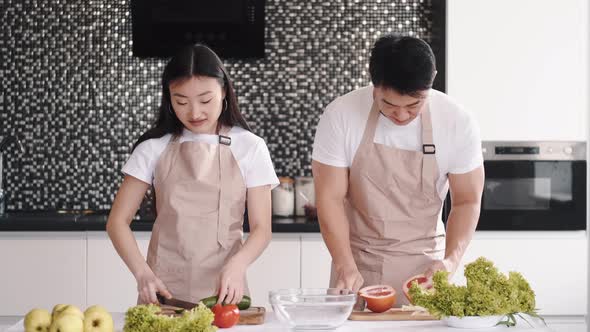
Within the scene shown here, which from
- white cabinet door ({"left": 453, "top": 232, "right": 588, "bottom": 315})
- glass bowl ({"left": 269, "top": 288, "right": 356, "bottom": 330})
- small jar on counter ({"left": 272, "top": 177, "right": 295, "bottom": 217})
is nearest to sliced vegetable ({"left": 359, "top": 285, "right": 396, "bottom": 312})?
glass bowl ({"left": 269, "top": 288, "right": 356, "bottom": 330})

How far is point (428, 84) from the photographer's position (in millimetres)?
2314

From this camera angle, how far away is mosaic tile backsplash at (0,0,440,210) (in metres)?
4.27

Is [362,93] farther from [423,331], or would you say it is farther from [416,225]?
[423,331]

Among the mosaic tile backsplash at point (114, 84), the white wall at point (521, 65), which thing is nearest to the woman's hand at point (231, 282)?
the white wall at point (521, 65)

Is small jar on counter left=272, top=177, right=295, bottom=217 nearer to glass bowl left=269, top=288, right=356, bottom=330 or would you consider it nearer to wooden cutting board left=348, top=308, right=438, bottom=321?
wooden cutting board left=348, top=308, right=438, bottom=321

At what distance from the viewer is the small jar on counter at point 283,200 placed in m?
4.04

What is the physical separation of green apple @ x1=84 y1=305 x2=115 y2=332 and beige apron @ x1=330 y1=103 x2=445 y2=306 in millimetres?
965

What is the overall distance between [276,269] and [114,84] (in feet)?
4.07

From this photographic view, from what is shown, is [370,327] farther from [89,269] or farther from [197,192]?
[89,269]

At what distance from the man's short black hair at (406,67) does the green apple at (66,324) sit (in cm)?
98

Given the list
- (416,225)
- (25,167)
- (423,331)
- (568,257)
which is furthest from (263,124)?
(423,331)

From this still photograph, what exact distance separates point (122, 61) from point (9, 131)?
63 cm

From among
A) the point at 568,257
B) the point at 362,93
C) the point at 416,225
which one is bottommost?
the point at 568,257

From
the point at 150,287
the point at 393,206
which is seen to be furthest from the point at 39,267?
the point at 393,206
